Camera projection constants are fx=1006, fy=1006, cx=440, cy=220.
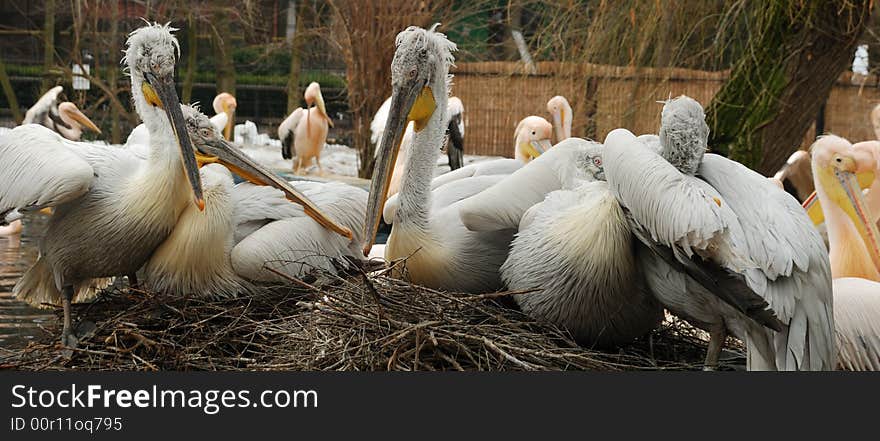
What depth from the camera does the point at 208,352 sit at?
2561 millimetres

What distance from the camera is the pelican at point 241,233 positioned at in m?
2.81

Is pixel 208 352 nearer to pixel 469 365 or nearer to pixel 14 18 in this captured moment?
pixel 469 365

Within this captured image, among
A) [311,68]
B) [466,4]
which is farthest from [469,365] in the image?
[311,68]

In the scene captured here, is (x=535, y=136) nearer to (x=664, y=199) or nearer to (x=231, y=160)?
(x=231, y=160)

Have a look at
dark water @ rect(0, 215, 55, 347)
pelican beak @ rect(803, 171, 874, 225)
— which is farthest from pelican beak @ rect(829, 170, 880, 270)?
dark water @ rect(0, 215, 55, 347)

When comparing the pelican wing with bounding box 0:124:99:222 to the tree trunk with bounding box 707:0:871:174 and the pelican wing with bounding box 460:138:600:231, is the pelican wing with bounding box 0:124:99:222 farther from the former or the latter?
the tree trunk with bounding box 707:0:871:174

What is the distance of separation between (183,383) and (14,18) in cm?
1064

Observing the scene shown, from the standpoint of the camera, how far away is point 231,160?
3.01m

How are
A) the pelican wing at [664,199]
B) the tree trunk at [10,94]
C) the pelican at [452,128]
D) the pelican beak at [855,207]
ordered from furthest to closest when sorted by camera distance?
the tree trunk at [10,94] < the pelican at [452,128] < the pelican beak at [855,207] < the pelican wing at [664,199]

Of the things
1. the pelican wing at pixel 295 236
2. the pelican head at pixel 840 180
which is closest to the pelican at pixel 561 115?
the pelican head at pixel 840 180

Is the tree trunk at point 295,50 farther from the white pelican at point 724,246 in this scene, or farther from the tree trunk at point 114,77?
the white pelican at point 724,246

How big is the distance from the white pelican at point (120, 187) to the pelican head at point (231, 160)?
0.45 feet

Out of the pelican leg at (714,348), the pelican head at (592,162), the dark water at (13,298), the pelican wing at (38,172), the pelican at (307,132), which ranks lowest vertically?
the dark water at (13,298)

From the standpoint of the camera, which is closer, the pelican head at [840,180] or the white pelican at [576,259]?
the white pelican at [576,259]
